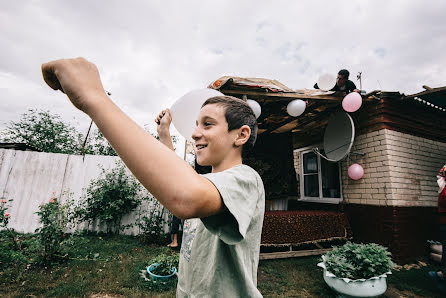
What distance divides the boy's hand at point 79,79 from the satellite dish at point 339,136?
5007mm

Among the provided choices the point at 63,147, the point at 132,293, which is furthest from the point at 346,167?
the point at 63,147

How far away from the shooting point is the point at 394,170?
4.66 m

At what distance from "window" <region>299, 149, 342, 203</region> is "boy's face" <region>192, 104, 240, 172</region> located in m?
5.75

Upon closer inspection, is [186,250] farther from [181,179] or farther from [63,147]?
[63,147]

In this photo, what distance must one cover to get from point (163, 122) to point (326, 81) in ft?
14.8

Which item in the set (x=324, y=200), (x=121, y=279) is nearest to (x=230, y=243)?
(x=121, y=279)

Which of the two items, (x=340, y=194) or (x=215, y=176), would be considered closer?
(x=215, y=176)

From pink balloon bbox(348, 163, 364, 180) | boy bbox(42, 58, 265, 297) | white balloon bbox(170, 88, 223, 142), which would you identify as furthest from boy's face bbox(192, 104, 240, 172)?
pink balloon bbox(348, 163, 364, 180)

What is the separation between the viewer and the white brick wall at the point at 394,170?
15.2 ft

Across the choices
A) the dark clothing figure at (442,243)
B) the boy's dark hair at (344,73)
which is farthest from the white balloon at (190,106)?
the dark clothing figure at (442,243)

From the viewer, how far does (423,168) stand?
516cm

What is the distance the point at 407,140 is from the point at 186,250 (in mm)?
6111

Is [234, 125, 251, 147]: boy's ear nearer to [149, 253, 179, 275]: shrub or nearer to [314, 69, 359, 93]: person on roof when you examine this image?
[149, 253, 179, 275]: shrub

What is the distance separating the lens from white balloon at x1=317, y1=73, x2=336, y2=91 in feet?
15.0
